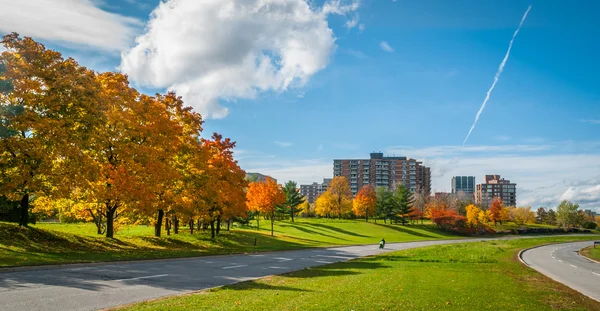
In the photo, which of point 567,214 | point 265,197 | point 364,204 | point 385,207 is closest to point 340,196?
point 364,204

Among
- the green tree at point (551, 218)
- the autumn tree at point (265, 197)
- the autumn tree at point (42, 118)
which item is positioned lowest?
the green tree at point (551, 218)

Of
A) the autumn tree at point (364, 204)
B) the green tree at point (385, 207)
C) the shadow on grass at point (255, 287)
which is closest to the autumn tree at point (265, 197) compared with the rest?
the shadow on grass at point (255, 287)

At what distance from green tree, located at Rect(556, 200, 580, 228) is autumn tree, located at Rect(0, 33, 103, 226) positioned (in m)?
144

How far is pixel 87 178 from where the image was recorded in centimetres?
2645

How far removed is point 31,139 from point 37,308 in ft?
51.9

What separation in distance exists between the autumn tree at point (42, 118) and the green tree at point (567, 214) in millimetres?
143652

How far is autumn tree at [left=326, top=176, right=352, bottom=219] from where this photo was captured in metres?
115

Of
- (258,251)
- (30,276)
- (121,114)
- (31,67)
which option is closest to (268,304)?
(30,276)

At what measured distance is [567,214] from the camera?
13250cm

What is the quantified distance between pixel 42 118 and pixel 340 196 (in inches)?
3804

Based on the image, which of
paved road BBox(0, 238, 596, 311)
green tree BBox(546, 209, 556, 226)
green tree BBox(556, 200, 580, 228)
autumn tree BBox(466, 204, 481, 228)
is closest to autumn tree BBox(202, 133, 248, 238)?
paved road BBox(0, 238, 596, 311)

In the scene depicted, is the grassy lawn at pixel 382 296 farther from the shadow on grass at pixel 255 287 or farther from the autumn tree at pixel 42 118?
the autumn tree at pixel 42 118

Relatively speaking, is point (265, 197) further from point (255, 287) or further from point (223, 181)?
point (255, 287)

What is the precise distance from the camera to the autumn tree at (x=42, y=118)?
2339 centimetres
